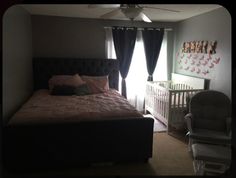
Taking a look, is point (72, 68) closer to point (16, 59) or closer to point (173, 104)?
point (16, 59)

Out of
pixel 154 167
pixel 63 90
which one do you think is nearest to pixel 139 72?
pixel 63 90

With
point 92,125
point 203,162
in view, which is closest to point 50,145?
point 92,125

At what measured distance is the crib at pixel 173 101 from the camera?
11.3 ft

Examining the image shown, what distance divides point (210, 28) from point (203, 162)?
2302 millimetres

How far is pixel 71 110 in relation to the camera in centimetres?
264

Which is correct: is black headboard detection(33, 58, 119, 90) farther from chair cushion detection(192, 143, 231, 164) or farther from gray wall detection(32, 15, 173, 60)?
chair cushion detection(192, 143, 231, 164)

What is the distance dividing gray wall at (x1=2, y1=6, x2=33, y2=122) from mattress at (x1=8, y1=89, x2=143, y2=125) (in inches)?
8.2

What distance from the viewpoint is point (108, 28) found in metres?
4.30

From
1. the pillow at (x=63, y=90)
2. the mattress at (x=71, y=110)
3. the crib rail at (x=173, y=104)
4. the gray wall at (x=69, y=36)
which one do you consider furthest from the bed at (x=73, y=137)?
the gray wall at (x=69, y=36)

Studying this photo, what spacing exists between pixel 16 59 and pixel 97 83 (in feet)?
5.00

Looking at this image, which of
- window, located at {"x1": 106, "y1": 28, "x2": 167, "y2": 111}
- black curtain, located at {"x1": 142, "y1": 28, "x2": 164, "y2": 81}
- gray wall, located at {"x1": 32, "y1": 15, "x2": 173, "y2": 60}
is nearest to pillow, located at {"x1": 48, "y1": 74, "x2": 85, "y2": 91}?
gray wall, located at {"x1": 32, "y1": 15, "x2": 173, "y2": 60}

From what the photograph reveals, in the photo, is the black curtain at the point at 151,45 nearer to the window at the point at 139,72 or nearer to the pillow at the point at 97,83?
the window at the point at 139,72

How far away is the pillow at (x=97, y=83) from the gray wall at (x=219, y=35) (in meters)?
1.84

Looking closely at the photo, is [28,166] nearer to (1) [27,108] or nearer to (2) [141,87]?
(1) [27,108]
